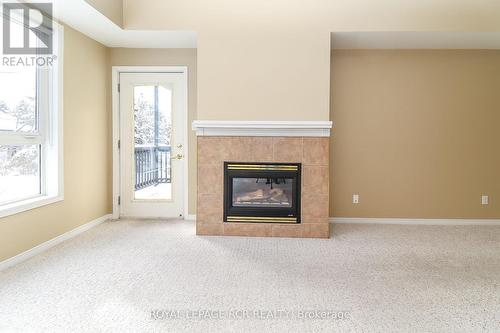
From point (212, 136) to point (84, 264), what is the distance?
191cm

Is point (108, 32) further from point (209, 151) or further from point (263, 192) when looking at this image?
point (263, 192)

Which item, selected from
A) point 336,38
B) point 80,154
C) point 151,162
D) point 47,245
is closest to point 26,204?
point 47,245

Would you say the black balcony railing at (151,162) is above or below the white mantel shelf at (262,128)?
below

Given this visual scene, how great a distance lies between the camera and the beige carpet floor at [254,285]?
244 cm

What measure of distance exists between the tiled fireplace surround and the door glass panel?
113cm

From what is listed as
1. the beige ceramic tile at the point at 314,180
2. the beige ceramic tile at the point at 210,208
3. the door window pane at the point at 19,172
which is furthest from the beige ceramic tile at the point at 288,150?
the door window pane at the point at 19,172

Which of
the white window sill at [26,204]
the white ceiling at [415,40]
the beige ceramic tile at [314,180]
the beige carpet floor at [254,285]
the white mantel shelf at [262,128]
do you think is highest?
the white ceiling at [415,40]

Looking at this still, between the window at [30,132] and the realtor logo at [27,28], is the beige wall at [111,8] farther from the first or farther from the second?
the window at [30,132]

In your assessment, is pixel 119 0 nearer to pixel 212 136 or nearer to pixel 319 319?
pixel 212 136

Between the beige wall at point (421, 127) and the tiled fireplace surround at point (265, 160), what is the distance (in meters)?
1.00

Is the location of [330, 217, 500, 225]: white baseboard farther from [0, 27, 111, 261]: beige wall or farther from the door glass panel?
[0, 27, 111, 261]: beige wall

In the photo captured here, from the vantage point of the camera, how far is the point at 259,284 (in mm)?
3076

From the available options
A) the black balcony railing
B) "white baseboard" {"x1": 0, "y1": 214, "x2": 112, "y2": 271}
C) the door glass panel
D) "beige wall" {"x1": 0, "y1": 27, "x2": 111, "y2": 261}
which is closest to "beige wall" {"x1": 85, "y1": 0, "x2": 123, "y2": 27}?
"beige wall" {"x1": 0, "y1": 27, "x2": 111, "y2": 261}

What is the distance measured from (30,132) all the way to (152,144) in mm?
1840
